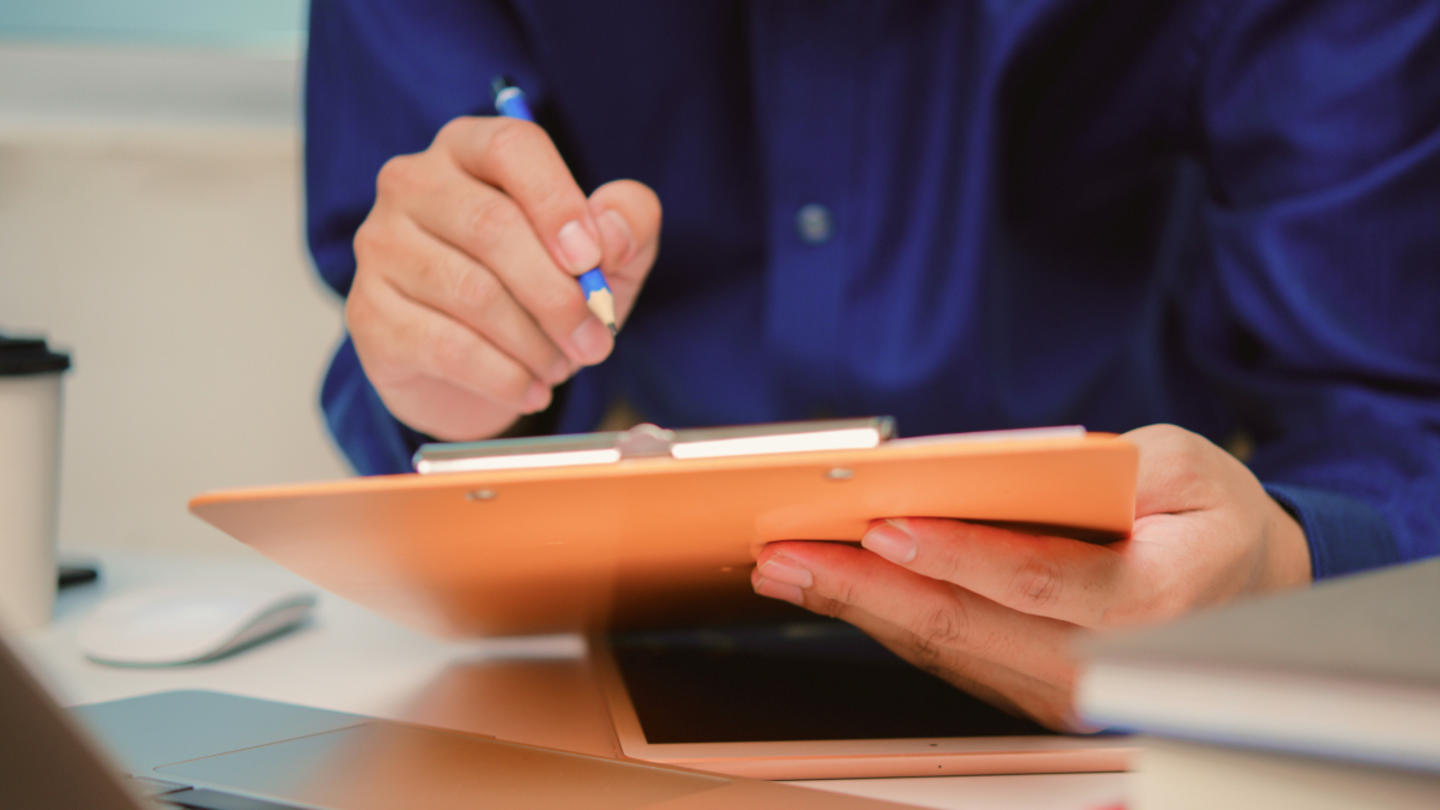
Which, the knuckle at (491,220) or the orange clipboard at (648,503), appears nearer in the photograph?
the orange clipboard at (648,503)

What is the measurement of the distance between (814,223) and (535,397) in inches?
8.7

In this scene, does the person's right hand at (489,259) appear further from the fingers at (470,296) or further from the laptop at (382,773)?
the laptop at (382,773)

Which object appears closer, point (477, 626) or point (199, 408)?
point (477, 626)

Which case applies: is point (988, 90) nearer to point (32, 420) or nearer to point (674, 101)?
point (674, 101)

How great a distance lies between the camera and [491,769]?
0.27m

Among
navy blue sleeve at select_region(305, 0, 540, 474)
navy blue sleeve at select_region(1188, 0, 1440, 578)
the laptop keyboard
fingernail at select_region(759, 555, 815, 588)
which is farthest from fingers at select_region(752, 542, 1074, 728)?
navy blue sleeve at select_region(305, 0, 540, 474)

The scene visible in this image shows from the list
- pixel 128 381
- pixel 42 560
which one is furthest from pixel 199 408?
pixel 42 560

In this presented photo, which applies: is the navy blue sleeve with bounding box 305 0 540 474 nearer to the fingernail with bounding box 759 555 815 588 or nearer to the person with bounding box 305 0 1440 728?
the person with bounding box 305 0 1440 728

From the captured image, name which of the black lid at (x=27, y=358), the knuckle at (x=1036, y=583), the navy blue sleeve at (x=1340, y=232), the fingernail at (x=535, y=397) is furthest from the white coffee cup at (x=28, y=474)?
the navy blue sleeve at (x=1340, y=232)

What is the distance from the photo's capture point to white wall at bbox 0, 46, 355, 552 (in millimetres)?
859

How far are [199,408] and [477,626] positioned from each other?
61 cm

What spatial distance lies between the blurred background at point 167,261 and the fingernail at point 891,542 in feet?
2.47

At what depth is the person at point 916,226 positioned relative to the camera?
1.43 feet

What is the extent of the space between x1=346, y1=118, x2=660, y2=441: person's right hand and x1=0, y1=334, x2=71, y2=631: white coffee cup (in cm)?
18
